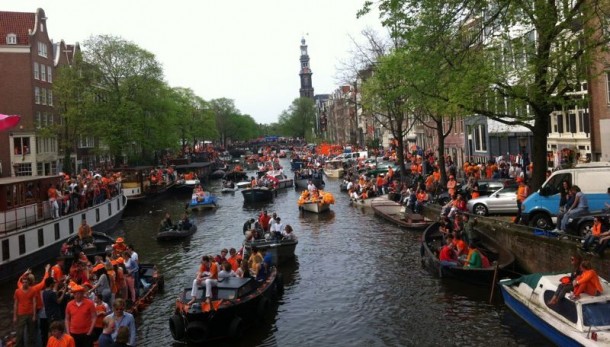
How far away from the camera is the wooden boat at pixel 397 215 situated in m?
31.1

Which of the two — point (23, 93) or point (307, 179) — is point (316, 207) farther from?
point (23, 93)

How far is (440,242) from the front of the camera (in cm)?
2448

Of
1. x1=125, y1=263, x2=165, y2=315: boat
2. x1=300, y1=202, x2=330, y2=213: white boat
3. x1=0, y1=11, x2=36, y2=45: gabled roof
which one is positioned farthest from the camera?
x1=0, y1=11, x2=36, y2=45: gabled roof

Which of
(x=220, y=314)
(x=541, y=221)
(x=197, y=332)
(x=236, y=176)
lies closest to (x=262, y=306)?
(x=220, y=314)

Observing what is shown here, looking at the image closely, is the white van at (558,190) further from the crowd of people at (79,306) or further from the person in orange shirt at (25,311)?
the person in orange shirt at (25,311)

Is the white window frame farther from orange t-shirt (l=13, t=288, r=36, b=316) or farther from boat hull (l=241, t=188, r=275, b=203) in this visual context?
orange t-shirt (l=13, t=288, r=36, b=316)

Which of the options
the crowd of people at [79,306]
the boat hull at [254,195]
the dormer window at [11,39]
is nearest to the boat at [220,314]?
the crowd of people at [79,306]

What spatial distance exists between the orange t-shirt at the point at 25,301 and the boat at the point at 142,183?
3833 cm

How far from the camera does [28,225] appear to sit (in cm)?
2684

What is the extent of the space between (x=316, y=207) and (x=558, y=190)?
71.4 feet

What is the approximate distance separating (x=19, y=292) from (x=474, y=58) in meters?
16.2

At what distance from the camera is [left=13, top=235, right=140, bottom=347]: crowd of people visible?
11.0 meters

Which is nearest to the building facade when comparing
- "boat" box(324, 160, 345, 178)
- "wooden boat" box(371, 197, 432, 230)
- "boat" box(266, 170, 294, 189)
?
"boat" box(266, 170, 294, 189)

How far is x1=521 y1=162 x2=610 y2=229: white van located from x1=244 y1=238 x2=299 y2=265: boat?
9716mm
